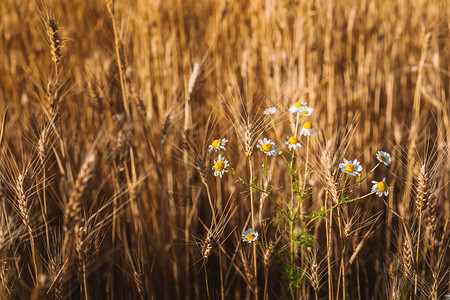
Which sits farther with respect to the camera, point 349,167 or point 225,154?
point 225,154

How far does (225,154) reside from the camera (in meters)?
1.77

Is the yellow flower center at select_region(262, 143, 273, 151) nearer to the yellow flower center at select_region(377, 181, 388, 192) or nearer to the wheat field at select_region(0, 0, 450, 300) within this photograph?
the wheat field at select_region(0, 0, 450, 300)

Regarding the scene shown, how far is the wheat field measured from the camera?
1104 mm

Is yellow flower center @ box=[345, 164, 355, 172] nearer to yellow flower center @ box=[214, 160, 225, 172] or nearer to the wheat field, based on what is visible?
the wheat field

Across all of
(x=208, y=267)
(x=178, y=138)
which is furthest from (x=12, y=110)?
(x=208, y=267)

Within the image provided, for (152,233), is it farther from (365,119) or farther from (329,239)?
(365,119)

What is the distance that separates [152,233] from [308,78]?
136 centimetres

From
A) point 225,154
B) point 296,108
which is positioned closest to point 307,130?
point 296,108

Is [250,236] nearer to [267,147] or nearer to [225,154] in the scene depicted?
[267,147]

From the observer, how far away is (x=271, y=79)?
199 cm

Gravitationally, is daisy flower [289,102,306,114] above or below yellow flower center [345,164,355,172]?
above

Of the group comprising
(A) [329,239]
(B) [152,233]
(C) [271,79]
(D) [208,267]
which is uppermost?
(C) [271,79]

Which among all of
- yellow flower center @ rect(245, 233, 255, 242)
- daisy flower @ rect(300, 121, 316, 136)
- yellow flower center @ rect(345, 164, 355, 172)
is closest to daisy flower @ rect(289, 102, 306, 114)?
daisy flower @ rect(300, 121, 316, 136)

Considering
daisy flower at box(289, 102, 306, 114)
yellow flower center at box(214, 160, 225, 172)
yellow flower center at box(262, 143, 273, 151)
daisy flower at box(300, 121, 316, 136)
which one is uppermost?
daisy flower at box(289, 102, 306, 114)
